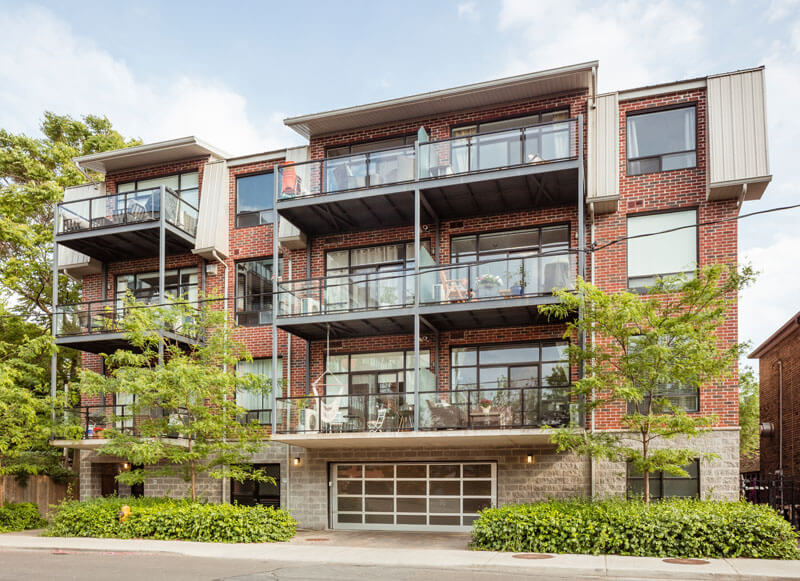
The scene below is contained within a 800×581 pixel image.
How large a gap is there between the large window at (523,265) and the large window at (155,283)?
855cm

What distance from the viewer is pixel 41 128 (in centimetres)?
3072

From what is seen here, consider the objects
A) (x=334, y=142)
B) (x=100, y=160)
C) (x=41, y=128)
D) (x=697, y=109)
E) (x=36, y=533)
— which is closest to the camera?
(x=697, y=109)

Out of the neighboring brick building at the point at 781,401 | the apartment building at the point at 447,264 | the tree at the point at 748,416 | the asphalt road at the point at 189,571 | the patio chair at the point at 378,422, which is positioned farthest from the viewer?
the tree at the point at 748,416

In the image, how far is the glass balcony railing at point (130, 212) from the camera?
787 inches

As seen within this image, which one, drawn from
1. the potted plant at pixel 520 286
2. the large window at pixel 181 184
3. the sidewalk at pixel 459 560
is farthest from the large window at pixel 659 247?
the large window at pixel 181 184

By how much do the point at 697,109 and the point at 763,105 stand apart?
1417mm

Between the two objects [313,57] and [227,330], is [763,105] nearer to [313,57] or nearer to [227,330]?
[313,57]

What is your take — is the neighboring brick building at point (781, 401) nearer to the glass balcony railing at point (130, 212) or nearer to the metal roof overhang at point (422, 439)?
the metal roof overhang at point (422, 439)

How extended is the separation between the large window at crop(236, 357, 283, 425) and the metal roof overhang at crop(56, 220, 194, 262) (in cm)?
395

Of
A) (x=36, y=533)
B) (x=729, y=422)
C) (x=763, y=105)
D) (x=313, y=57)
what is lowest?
(x=36, y=533)

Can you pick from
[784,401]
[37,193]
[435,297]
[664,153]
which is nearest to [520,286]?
[435,297]

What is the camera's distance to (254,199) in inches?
819

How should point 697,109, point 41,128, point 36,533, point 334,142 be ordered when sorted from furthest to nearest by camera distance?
point 41,128 < point 334,142 < point 36,533 < point 697,109

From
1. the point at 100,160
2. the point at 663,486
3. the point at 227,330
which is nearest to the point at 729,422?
the point at 663,486
